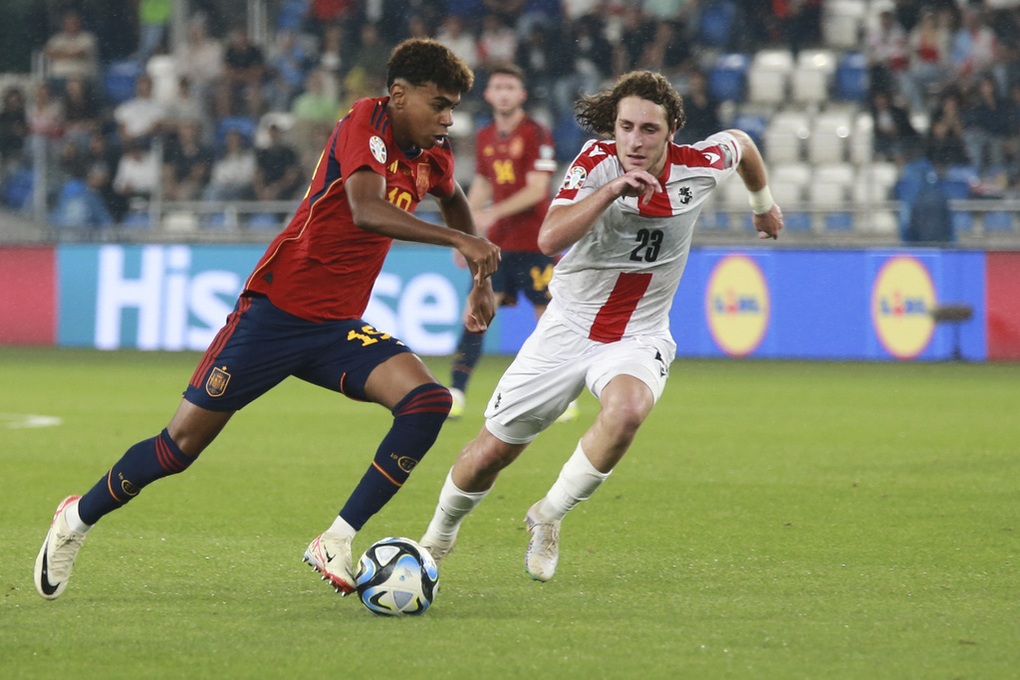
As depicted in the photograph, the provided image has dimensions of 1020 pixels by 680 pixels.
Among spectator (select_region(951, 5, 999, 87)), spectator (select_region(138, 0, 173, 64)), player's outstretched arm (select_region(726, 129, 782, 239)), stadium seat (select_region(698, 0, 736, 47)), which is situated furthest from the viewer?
spectator (select_region(138, 0, 173, 64))

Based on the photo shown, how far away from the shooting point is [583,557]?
5797mm

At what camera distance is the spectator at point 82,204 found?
18.8 meters

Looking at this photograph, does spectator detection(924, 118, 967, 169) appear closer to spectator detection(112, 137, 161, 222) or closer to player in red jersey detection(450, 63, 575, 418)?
player in red jersey detection(450, 63, 575, 418)

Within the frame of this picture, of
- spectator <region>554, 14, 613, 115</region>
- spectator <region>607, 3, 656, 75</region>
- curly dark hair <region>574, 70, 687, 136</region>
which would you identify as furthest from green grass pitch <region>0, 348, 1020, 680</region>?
spectator <region>607, 3, 656, 75</region>

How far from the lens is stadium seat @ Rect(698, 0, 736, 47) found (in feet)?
64.8

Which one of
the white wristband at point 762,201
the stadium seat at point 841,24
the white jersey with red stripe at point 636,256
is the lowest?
the white jersey with red stripe at point 636,256

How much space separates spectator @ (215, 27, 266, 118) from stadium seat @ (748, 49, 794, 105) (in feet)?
21.6

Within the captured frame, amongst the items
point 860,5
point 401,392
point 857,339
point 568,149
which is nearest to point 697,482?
point 401,392

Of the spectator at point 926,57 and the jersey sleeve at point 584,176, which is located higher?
the spectator at point 926,57

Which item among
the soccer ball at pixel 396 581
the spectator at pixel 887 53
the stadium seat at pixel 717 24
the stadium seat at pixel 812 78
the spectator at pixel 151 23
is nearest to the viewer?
the soccer ball at pixel 396 581

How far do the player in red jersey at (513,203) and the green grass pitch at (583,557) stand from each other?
88 centimetres

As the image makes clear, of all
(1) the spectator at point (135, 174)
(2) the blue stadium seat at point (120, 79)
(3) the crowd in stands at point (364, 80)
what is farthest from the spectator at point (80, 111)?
(2) the blue stadium seat at point (120, 79)

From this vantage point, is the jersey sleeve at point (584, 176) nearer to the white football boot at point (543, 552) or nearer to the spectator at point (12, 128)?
the white football boot at point (543, 552)

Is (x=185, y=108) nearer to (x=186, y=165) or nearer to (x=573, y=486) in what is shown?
(x=186, y=165)
